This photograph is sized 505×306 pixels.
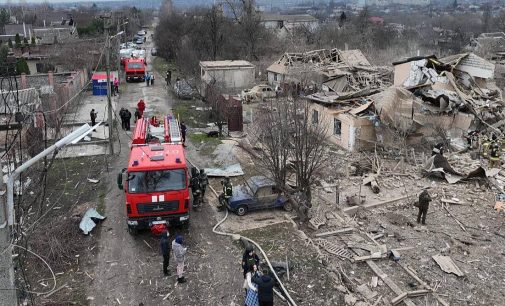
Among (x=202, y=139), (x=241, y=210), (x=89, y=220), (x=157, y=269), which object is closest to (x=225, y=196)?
(x=241, y=210)

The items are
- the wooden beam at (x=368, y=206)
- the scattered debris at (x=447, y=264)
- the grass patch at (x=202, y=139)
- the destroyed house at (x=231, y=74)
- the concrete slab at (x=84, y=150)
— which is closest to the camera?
the scattered debris at (x=447, y=264)

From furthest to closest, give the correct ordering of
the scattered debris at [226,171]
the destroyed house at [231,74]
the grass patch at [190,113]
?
the destroyed house at [231,74] → the grass patch at [190,113] → the scattered debris at [226,171]

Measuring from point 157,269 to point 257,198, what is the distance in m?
4.85

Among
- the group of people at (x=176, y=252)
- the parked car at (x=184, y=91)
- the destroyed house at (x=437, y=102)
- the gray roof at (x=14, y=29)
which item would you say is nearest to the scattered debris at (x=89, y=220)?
the group of people at (x=176, y=252)

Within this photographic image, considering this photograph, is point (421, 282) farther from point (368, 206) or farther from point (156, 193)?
point (156, 193)

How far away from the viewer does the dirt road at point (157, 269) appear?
11.5m

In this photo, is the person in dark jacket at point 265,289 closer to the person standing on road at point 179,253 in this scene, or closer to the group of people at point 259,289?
the group of people at point 259,289

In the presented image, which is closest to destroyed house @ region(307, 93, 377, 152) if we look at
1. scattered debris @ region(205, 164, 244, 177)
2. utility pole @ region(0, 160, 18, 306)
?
scattered debris @ region(205, 164, 244, 177)

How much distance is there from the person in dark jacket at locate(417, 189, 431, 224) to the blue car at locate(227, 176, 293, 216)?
4455 mm

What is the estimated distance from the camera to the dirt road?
1154 centimetres

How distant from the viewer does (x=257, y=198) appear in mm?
16469

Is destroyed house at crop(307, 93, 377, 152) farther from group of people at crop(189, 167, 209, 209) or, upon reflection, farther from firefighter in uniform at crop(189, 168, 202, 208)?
firefighter in uniform at crop(189, 168, 202, 208)

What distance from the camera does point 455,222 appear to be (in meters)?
16.7

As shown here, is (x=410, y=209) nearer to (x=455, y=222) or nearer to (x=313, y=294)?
(x=455, y=222)
